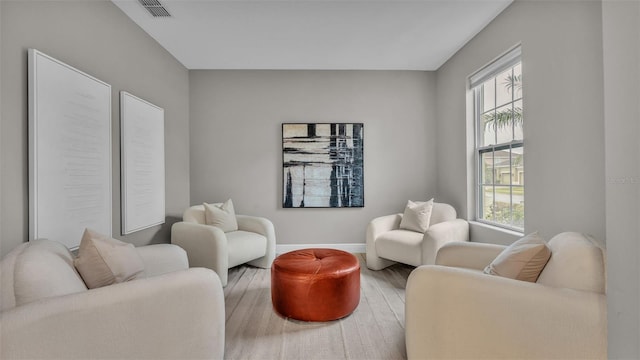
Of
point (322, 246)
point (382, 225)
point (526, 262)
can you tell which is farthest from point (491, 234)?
point (322, 246)

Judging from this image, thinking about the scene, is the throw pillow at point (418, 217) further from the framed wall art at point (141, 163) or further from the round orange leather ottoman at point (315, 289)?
the framed wall art at point (141, 163)

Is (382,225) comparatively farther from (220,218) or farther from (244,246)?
(220,218)

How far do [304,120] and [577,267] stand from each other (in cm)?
338

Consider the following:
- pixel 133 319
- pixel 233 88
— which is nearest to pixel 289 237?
pixel 233 88

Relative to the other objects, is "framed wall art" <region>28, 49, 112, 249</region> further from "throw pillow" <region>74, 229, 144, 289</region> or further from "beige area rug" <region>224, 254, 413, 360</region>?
"beige area rug" <region>224, 254, 413, 360</region>

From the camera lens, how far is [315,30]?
9.71ft

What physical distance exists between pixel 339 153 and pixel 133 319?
10.6 ft

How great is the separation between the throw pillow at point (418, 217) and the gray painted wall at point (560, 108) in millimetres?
1088

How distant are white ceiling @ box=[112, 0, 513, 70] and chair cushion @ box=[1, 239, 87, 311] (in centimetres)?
216

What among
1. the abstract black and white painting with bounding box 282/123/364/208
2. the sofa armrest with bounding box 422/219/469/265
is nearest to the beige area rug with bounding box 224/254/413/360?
the sofa armrest with bounding box 422/219/469/265

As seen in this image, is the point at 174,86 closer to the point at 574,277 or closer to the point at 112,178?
the point at 112,178

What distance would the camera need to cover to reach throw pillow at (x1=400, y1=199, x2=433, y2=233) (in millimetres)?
3428

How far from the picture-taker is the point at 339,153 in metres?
4.14

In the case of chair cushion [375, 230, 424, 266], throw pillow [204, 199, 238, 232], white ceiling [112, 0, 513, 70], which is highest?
white ceiling [112, 0, 513, 70]
